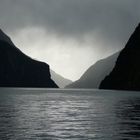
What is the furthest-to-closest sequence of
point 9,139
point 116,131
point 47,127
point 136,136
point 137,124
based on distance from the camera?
point 137,124 < point 47,127 < point 116,131 < point 136,136 < point 9,139

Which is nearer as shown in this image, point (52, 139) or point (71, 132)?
point (52, 139)

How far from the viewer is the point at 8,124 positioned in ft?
152

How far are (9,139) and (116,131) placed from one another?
13.0 m

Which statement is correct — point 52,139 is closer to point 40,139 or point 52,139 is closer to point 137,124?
point 40,139

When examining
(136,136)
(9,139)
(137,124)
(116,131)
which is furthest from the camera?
(137,124)

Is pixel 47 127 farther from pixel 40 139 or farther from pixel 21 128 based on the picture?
pixel 40 139

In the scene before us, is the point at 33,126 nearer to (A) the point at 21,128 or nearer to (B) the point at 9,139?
(A) the point at 21,128

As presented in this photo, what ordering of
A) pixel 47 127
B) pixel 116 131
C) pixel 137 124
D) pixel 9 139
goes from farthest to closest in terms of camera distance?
1. pixel 137 124
2. pixel 47 127
3. pixel 116 131
4. pixel 9 139

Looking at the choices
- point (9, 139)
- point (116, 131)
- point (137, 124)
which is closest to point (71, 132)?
point (116, 131)

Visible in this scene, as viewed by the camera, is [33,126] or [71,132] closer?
[71,132]

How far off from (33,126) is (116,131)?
10673mm

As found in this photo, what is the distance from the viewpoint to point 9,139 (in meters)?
34.0

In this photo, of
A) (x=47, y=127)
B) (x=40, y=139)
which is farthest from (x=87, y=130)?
(x=40, y=139)

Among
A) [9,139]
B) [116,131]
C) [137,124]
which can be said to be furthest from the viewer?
[137,124]
